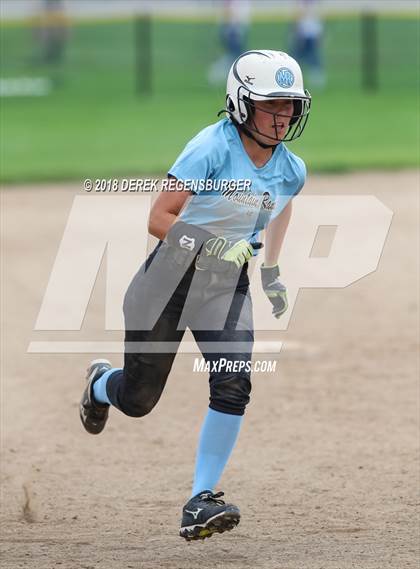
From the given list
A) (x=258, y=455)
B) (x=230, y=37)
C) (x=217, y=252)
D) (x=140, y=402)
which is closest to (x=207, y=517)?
(x=140, y=402)

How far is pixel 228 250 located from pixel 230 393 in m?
0.69

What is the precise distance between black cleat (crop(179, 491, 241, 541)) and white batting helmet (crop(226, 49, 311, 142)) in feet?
5.94

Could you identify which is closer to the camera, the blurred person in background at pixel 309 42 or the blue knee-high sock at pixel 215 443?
the blue knee-high sock at pixel 215 443

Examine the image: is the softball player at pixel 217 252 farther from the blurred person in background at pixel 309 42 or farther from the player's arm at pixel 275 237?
the blurred person in background at pixel 309 42

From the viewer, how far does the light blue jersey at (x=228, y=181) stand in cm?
595

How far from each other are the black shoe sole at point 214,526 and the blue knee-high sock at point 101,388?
1.31 m

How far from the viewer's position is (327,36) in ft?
97.6

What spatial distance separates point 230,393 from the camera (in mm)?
5902

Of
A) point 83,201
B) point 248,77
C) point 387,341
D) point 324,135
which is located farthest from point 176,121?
point 248,77

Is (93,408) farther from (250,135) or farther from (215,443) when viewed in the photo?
(250,135)

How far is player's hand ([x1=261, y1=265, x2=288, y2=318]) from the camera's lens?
6684 millimetres

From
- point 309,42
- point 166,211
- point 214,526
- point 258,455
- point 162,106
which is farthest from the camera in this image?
point 309,42

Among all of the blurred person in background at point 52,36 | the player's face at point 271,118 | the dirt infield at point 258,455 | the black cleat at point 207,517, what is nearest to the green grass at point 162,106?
the blurred person in background at point 52,36

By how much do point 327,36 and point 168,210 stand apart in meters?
24.6
